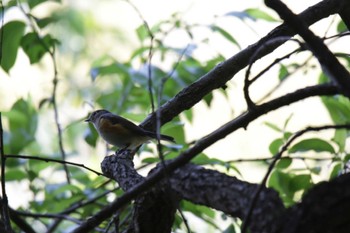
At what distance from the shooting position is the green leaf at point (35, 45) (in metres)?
3.48

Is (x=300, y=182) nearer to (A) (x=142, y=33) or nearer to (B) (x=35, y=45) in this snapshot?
(A) (x=142, y=33)

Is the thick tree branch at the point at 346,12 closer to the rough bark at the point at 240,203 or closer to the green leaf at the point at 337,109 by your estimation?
the green leaf at the point at 337,109

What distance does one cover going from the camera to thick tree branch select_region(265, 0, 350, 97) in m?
1.58

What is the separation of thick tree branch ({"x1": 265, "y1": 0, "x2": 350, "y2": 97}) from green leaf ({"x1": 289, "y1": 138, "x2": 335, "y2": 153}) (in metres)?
1.25

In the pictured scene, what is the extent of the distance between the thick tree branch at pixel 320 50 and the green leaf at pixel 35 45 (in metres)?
2.16

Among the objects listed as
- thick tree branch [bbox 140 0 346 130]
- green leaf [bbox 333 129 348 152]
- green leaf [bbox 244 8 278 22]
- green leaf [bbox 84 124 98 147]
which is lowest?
green leaf [bbox 333 129 348 152]

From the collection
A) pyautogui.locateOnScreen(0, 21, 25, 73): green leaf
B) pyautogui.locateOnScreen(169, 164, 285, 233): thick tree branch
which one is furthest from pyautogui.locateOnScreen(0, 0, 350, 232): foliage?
pyautogui.locateOnScreen(169, 164, 285, 233): thick tree branch

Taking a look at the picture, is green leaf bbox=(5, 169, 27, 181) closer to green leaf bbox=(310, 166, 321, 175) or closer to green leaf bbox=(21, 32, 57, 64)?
green leaf bbox=(21, 32, 57, 64)

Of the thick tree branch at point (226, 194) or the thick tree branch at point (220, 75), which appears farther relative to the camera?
the thick tree branch at point (220, 75)

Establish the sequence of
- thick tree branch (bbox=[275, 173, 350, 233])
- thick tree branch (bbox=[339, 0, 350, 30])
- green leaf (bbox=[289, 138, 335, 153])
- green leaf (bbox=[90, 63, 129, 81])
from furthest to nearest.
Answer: green leaf (bbox=[90, 63, 129, 81]) < green leaf (bbox=[289, 138, 335, 153]) < thick tree branch (bbox=[339, 0, 350, 30]) < thick tree branch (bbox=[275, 173, 350, 233])

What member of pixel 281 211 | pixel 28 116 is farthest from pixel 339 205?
pixel 28 116

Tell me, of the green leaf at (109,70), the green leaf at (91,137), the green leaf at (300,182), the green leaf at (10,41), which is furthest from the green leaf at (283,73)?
the green leaf at (10,41)

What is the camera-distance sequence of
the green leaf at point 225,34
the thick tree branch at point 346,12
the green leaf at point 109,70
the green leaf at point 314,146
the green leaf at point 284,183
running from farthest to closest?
1. the green leaf at point 109,70
2. the green leaf at point 225,34
3. the green leaf at point 284,183
4. the green leaf at point 314,146
5. the thick tree branch at point 346,12

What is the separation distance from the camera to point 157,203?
76.2 inches
